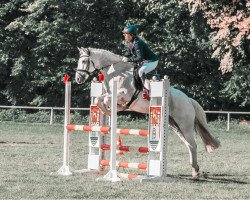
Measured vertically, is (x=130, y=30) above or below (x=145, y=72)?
above

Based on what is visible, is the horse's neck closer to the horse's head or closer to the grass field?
the horse's head

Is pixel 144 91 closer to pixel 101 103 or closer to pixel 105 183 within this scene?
pixel 101 103

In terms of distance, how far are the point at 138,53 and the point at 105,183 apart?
7.53ft

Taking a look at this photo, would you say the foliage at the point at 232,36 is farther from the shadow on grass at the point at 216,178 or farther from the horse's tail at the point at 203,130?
the shadow on grass at the point at 216,178

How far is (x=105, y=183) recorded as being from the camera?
10922 mm

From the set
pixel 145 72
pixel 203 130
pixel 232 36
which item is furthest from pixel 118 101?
pixel 232 36

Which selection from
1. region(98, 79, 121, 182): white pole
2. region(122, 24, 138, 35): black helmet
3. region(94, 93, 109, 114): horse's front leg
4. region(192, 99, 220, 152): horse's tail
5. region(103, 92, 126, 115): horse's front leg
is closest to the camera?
region(98, 79, 121, 182): white pole

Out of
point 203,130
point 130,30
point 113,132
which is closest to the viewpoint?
point 113,132

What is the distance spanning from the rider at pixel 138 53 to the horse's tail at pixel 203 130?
52.0 inches

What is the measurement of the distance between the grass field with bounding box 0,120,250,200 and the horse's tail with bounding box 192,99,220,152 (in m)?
0.51

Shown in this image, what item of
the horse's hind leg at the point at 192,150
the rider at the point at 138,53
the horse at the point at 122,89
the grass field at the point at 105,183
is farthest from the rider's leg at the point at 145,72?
the grass field at the point at 105,183

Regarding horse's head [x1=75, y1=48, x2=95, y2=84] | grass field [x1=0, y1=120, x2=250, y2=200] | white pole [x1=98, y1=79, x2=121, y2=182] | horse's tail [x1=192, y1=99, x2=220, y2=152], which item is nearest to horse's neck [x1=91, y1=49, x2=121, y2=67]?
→ horse's head [x1=75, y1=48, x2=95, y2=84]

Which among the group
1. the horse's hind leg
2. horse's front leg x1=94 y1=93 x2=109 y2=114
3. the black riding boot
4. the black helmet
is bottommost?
the horse's hind leg

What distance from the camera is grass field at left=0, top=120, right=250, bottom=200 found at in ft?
31.6
